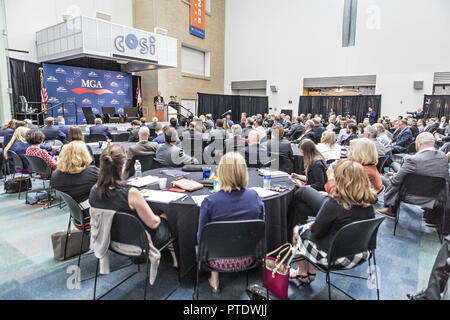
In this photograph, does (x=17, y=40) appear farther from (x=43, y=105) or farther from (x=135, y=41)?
(x=135, y=41)

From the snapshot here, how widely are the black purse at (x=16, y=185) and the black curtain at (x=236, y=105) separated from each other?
40.7 ft

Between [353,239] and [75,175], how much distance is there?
2499mm

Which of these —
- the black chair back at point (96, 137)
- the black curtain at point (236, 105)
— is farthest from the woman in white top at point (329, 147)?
the black curtain at point (236, 105)

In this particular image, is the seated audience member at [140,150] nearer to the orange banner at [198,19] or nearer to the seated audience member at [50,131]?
the seated audience member at [50,131]

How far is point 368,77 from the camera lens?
1447cm

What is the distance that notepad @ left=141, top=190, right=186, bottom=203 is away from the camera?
238 centimetres

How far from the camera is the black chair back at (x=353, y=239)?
186cm

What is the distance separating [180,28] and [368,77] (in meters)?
10.2

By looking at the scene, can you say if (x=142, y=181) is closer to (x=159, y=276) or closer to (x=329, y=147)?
(x=159, y=276)

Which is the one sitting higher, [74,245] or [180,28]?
[180,28]

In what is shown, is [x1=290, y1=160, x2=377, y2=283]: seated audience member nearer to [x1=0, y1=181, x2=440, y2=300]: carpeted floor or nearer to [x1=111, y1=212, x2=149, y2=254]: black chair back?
[x1=0, y1=181, x2=440, y2=300]: carpeted floor

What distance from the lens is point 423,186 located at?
10.6 ft
